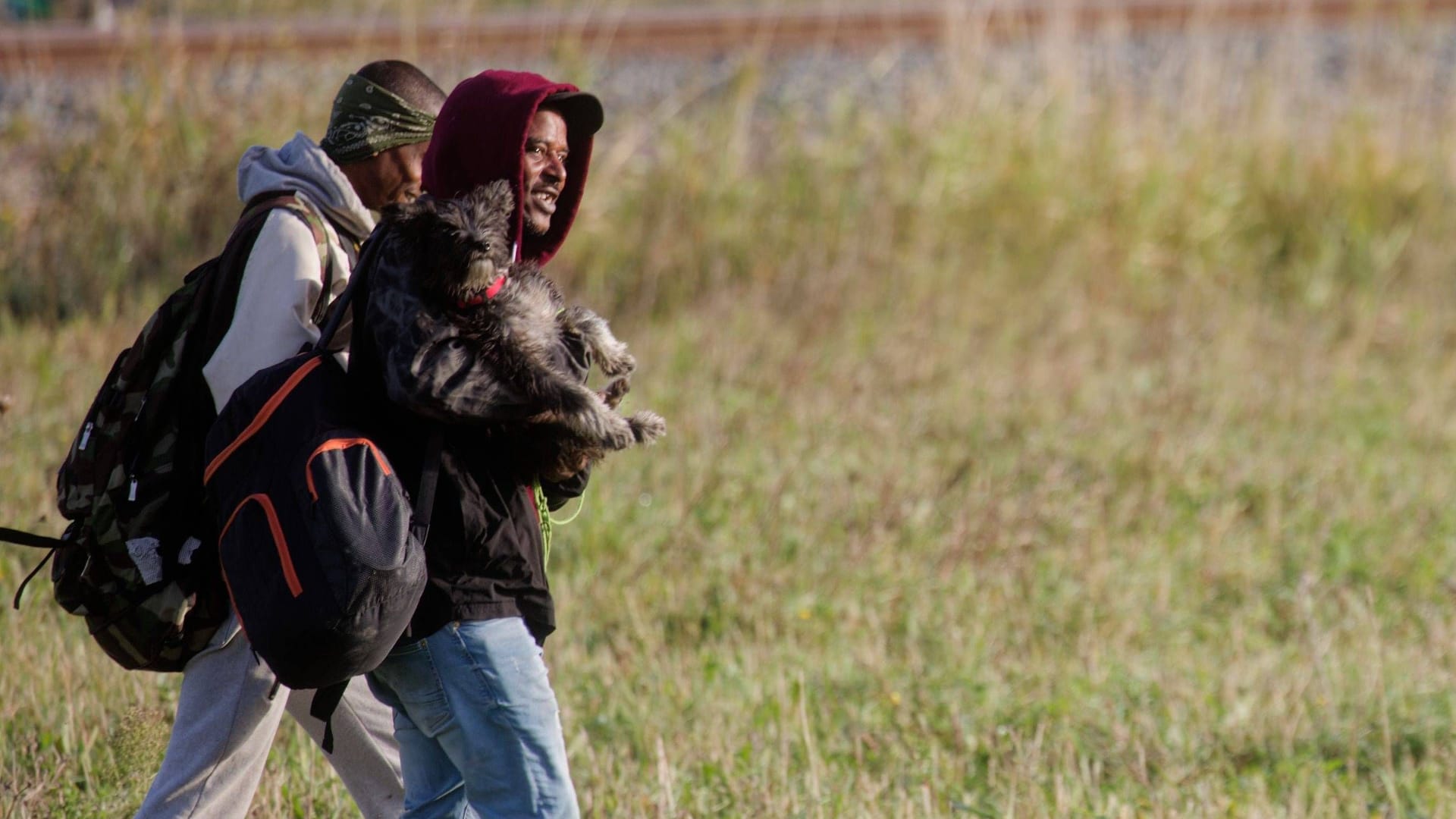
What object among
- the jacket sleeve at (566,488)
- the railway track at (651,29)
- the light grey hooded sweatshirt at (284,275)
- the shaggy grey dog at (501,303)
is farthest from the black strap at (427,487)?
the railway track at (651,29)

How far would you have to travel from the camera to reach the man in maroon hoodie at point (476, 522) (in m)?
2.60

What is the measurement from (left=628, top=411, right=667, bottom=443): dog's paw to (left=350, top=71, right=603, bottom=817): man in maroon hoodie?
0.39 ft

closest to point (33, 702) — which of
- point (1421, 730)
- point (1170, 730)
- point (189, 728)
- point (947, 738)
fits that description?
point (189, 728)

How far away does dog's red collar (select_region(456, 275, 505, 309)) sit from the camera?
2.59 meters

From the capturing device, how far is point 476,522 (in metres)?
2.66

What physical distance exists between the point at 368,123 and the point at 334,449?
106 cm

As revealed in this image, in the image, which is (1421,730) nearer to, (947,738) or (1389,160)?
(947,738)

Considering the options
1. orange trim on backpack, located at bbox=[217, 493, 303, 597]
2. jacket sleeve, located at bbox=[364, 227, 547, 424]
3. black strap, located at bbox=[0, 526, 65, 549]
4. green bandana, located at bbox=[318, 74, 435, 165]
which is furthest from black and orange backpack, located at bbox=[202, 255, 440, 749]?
green bandana, located at bbox=[318, 74, 435, 165]

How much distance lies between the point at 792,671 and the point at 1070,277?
530 cm

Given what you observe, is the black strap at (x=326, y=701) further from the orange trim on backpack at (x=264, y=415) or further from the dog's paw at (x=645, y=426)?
the dog's paw at (x=645, y=426)

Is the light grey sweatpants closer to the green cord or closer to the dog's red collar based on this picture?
the green cord

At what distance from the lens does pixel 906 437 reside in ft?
24.6

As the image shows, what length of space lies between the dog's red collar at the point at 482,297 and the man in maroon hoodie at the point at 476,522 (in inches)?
1.6

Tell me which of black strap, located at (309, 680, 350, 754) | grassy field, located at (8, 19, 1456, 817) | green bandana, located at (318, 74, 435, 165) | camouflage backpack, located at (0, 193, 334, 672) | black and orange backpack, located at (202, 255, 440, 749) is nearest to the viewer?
black and orange backpack, located at (202, 255, 440, 749)
